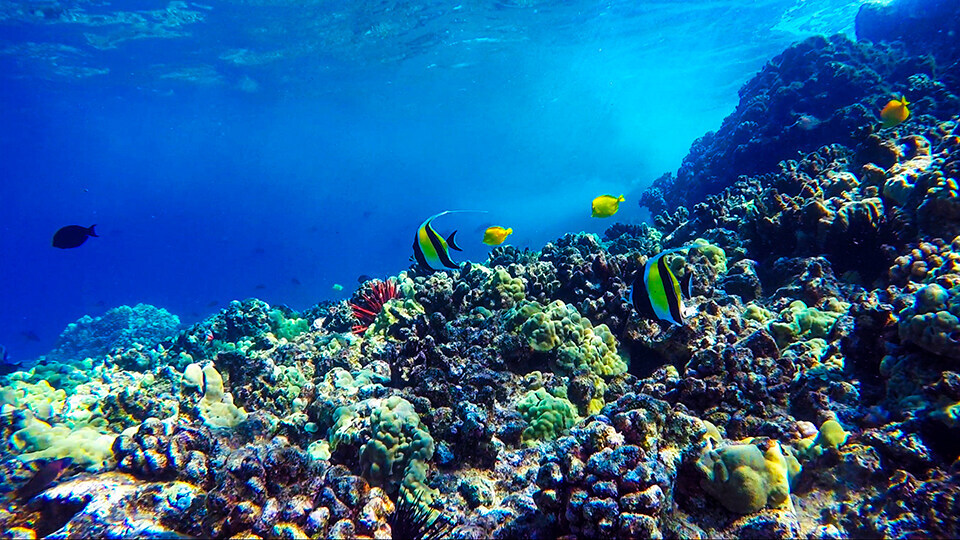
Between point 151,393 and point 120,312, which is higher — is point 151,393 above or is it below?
below

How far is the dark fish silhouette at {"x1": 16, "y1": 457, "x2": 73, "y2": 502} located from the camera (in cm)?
320

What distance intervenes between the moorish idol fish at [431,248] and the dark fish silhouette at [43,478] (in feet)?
10.5

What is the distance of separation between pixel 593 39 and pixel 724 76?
66.7ft

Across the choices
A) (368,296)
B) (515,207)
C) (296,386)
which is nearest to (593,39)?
(368,296)

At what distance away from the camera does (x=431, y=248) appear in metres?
4.19

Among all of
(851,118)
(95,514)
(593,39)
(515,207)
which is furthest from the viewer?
(515,207)

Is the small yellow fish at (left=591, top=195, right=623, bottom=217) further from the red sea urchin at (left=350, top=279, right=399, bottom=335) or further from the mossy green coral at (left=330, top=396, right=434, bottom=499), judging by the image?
the mossy green coral at (left=330, top=396, right=434, bottom=499)

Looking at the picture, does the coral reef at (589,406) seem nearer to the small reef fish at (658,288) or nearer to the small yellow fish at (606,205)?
the small reef fish at (658,288)

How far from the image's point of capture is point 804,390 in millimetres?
3408

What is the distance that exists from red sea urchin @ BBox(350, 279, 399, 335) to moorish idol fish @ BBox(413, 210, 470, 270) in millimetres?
3361

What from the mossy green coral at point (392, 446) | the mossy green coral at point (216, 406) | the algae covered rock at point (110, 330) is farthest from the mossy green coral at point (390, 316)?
the algae covered rock at point (110, 330)

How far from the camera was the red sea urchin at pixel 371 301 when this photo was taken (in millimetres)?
7484

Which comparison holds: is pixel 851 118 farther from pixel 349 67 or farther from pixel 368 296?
pixel 349 67

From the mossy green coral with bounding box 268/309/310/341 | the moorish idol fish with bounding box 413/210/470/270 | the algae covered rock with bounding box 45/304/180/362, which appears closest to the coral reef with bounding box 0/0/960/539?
the mossy green coral with bounding box 268/309/310/341
